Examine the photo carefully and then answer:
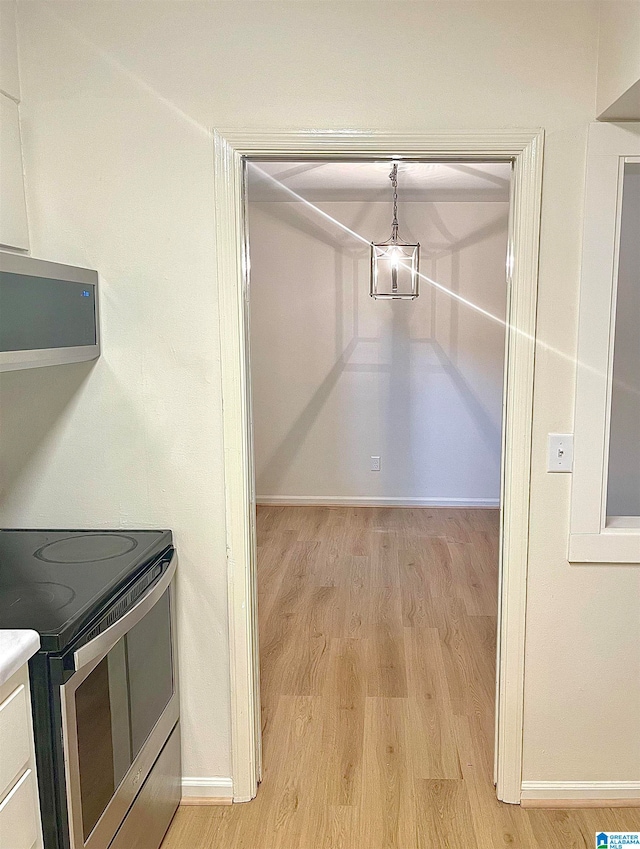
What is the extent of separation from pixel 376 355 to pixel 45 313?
3.99 metres

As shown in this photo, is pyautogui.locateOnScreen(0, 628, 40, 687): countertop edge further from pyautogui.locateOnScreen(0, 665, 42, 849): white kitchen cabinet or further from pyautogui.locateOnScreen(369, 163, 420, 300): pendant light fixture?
pyautogui.locateOnScreen(369, 163, 420, 300): pendant light fixture

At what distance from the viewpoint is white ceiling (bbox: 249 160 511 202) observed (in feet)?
14.1

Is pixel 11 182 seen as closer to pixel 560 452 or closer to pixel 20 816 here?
Result: pixel 20 816

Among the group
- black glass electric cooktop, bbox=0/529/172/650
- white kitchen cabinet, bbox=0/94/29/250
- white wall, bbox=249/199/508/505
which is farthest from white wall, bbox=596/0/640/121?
white wall, bbox=249/199/508/505

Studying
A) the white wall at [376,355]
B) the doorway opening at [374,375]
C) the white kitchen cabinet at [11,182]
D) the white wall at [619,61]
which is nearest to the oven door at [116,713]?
A: the white kitchen cabinet at [11,182]

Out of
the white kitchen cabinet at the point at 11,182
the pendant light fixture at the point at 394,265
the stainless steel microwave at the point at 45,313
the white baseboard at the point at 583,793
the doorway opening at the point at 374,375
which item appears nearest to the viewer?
the stainless steel microwave at the point at 45,313

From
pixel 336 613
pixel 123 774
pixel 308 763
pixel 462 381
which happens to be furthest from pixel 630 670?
pixel 462 381

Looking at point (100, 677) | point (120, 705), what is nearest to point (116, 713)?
point (120, 705)

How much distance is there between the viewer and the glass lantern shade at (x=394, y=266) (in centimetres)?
457

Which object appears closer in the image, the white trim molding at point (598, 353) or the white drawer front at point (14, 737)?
the white drawer front at point (14, 737)

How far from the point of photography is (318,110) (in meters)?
1.97

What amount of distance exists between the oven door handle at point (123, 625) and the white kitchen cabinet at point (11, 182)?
3.35 feet

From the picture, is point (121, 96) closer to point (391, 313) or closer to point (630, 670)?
point (630, 670)

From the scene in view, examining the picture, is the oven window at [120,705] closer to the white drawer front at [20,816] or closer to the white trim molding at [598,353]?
Result: the white drawer front at [20,816]
